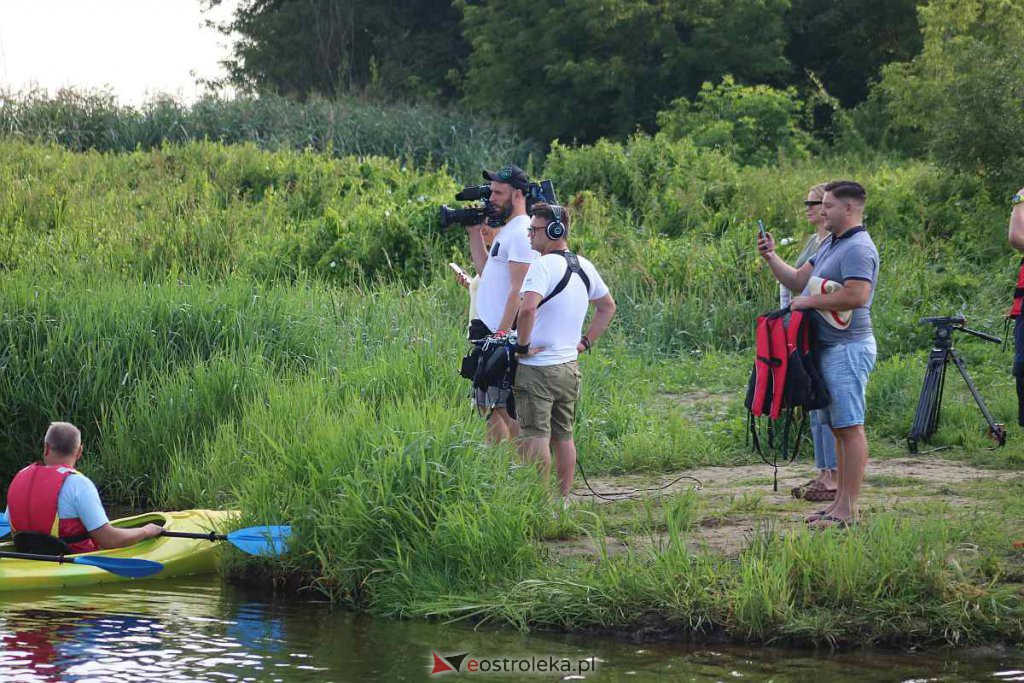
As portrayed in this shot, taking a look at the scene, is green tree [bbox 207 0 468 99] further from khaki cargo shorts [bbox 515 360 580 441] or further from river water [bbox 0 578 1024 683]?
river water [bbox 0 578 1024 683]

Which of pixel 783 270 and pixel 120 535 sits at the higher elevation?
pixel 783 270

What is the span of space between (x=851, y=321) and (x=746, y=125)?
2066 centimetres

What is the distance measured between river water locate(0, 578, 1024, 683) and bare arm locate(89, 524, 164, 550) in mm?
688

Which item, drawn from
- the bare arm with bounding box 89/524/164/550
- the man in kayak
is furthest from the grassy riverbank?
the man in kayak

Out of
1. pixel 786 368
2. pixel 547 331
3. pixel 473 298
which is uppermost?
pixel 473 298

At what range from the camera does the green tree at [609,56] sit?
32656 millimetres

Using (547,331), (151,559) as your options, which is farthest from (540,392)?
(151,559)

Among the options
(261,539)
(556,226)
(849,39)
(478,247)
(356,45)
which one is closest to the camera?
(556,226)

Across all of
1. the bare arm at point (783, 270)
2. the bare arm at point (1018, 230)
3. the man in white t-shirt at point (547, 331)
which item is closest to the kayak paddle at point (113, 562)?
the man in white t-shirt at point (547, 331)

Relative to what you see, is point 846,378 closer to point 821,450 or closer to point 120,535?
point 821,450

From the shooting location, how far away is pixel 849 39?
114 feet

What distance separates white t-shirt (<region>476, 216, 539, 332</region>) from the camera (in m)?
7.86

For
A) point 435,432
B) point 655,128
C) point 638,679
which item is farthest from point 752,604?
point 655,128

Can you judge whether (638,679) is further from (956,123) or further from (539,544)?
(956,123)
